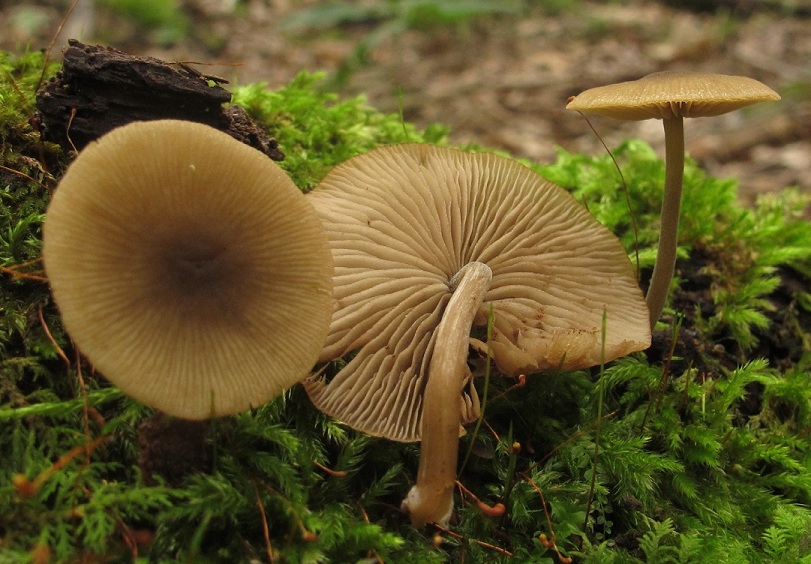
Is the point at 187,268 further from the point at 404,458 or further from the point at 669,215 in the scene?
the point at 669,215

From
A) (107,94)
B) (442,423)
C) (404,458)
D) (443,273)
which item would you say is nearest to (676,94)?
(443,273)

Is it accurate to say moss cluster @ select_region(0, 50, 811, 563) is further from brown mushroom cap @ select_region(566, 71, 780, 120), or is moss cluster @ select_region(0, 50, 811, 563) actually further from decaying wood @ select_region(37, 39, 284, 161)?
brown mushroom cap @ select_region(566, 71, 780, 120)

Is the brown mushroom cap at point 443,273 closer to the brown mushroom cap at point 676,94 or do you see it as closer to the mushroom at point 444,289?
the mushroom at point 444,289

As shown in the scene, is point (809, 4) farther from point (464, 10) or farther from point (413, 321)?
point (413, 321)

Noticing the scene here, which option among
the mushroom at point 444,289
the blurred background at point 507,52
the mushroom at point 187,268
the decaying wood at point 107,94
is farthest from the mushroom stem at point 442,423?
the blurred background at point 507,52

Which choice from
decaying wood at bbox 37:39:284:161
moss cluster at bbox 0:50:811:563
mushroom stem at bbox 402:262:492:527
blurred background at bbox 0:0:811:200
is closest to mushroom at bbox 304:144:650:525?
mushroom stem at bbox 402:262:492:527

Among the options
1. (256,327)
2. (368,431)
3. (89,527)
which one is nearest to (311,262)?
(256,327)
